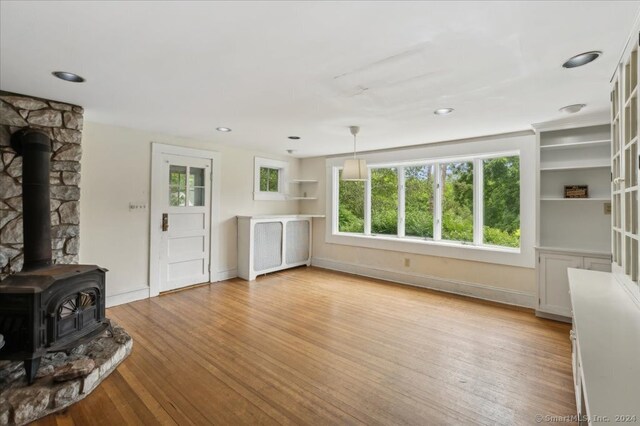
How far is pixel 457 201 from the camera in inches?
181

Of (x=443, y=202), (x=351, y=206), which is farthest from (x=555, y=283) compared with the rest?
(x=351, y=206)

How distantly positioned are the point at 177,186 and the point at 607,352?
4677 mm

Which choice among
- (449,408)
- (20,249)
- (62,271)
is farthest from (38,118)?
(449,408)

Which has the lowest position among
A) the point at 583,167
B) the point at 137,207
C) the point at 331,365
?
the point at 331,365

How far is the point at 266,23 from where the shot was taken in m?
1.63

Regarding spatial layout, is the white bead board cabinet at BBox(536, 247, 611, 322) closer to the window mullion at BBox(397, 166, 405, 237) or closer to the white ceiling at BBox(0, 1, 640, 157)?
the white ceiling at BBox(0, 1, 640, 157)

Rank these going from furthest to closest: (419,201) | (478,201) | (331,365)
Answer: (419,201), (478,201), (331,365)

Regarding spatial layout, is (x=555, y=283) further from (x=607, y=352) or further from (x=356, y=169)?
(x=607, y=352)

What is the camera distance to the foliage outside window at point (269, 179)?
5.82m

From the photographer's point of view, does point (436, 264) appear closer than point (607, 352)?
No

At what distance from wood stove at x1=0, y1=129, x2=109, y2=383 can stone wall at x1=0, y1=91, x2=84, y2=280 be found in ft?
0.61

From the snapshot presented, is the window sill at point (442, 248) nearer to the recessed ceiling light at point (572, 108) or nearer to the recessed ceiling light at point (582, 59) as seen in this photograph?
the recessed ceiling light at point (572, 108)

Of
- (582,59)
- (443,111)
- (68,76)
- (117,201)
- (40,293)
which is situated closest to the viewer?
(582,59)

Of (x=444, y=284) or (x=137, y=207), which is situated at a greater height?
(x=137, y=207)
